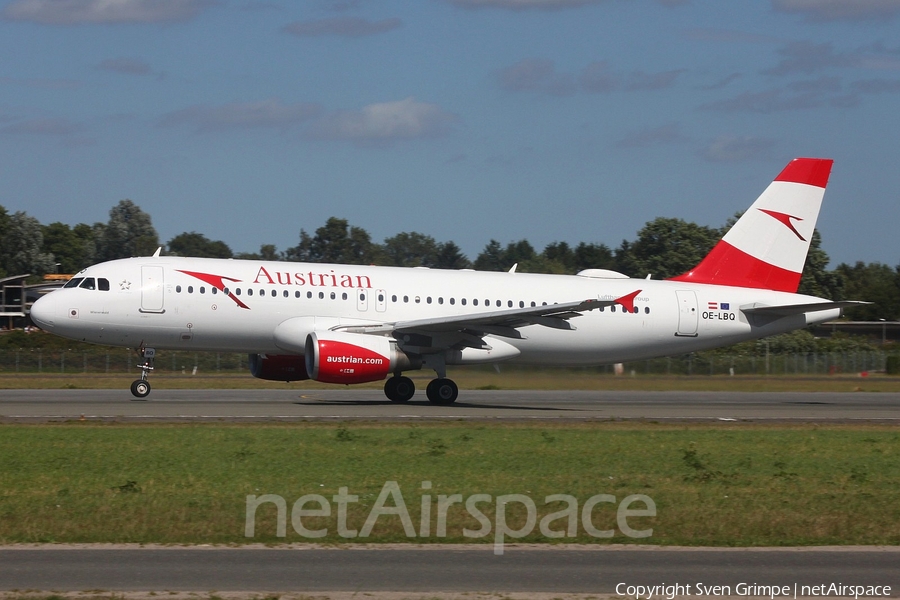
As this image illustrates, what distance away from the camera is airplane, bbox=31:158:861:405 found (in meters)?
27.4

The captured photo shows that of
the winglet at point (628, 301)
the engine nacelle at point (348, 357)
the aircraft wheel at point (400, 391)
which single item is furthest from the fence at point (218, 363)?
the engine nacelle at point (348, 357)

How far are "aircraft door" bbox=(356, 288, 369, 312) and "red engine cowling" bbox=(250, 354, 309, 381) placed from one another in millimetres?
2326

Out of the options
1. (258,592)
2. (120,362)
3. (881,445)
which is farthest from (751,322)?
(120,362)

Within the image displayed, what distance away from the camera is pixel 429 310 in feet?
97.1

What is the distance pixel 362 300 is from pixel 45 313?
27.1ft

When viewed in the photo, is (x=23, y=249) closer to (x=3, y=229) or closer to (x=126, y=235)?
(x=3, y=229)

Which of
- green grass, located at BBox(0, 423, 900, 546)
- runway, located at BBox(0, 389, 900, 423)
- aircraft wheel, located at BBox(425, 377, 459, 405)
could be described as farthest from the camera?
aircraft wheel, located at BBox(425, 377, 459, 405)

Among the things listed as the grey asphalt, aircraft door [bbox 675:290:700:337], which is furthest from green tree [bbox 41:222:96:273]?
the grey asphalt

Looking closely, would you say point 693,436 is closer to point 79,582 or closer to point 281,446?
point 281,446

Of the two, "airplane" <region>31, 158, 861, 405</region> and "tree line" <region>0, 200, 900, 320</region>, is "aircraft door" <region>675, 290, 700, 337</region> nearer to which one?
"airplane" <region>31, 158, 861, 405</region>

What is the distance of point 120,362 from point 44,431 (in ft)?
110

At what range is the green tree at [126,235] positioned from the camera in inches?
4850

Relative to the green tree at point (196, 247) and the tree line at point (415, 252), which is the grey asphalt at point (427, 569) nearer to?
the tree line at point (415, 252)

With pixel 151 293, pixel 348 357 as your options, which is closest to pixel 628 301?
pixel 348 357
